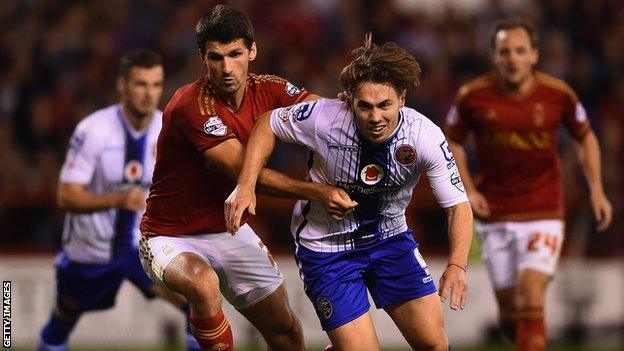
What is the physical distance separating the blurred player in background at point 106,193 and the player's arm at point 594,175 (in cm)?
296

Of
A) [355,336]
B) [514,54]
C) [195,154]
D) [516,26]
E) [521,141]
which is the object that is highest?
[516,26]

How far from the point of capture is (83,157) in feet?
29.3

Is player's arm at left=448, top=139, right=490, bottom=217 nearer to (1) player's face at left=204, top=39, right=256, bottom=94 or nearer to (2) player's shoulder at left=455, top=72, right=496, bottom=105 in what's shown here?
(2) player's shoulder at left=455, top=72, right=496, bottom=105

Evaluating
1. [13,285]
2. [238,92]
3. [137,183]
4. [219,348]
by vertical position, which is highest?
[238,92]

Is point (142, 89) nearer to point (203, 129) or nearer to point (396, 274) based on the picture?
point (203, 129)

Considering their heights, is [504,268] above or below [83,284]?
above

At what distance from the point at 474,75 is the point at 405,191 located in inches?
277

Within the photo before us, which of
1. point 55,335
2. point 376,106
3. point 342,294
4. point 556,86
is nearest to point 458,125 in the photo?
point 556,86

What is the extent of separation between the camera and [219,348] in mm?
6980

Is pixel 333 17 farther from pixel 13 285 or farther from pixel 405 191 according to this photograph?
pixel 405 191

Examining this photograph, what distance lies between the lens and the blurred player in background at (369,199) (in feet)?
21.7

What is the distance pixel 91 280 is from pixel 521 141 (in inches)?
A: 127

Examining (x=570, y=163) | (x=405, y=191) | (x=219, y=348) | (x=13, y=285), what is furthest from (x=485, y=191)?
(x=13, y=285)

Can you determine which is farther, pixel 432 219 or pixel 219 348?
pixel 432 219
